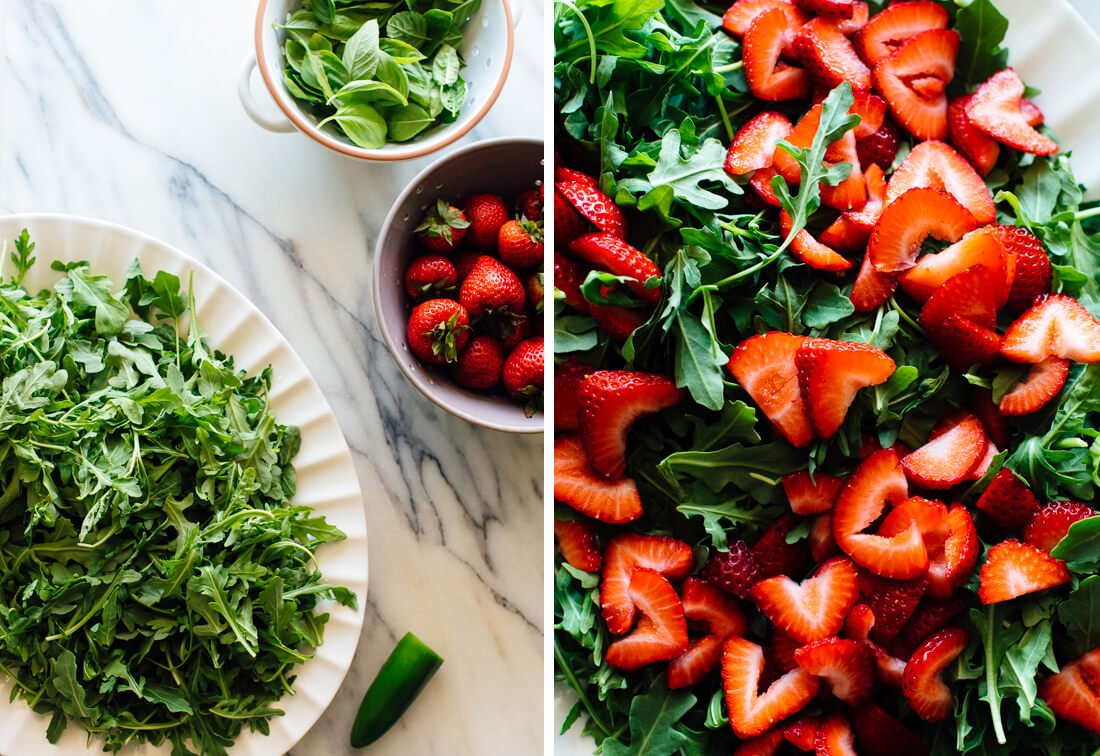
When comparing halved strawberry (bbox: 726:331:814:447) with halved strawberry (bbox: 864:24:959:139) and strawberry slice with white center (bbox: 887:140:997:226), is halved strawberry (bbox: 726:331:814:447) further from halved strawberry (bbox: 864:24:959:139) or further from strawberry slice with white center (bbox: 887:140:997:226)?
halved strawberry (bbox: 864:24:959:139)

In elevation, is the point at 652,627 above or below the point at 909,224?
below

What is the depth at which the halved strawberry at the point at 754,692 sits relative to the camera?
104 cm

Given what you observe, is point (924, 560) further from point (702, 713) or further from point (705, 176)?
point (705, 176)

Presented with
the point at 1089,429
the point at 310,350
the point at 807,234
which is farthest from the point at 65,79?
the point at 1089,429

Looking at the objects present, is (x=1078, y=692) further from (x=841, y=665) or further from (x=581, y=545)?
(x=581, y=545)

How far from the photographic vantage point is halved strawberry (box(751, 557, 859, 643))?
1.05 m

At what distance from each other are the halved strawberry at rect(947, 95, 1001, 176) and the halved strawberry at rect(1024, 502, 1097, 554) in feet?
1.35

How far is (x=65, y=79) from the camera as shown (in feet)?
4.58

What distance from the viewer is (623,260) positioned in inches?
41.2

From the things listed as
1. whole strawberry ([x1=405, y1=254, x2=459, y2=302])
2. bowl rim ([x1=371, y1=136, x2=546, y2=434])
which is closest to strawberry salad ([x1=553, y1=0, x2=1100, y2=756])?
bowl rim ([x1=371, y1=136, x2=546, y2=434])

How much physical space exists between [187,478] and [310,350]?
269mm

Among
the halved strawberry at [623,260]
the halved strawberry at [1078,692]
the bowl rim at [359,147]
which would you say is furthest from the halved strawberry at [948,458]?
the bowl rim at [359,147]

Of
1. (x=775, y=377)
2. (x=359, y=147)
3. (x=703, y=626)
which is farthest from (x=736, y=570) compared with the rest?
(x=359, y=147)

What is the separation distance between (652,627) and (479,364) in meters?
0.41
